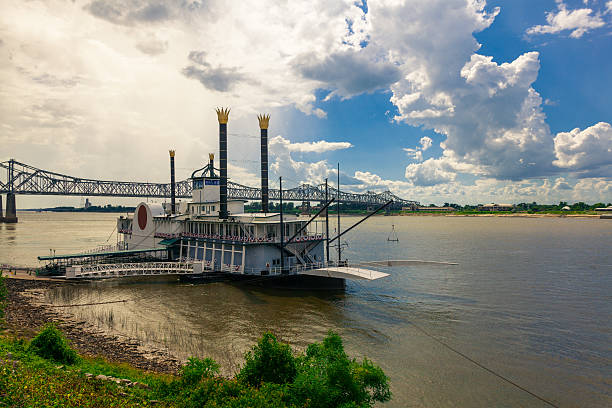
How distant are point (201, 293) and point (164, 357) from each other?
1424 cm

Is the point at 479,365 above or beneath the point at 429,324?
beneath

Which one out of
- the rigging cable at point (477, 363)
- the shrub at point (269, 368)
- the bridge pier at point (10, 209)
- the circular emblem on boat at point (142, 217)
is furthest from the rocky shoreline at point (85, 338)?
the bridge pier at point (10, 209)

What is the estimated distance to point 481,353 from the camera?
20953 mm

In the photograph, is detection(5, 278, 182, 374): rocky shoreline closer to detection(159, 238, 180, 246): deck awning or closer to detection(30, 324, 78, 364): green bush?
detection(30, 324, 78, 364): green bush

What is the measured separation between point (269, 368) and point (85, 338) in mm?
16072

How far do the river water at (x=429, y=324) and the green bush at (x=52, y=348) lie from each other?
19.8ft

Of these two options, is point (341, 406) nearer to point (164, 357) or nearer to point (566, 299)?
point (164, 357)

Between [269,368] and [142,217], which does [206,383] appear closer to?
[269,368]

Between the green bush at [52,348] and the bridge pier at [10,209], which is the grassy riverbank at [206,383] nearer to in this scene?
the green bush at [52,348]

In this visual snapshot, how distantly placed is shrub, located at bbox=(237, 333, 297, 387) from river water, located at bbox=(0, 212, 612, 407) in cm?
533

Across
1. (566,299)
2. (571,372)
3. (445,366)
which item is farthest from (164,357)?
(566,299)

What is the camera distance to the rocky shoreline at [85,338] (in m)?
18.8

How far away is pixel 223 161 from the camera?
140 feet

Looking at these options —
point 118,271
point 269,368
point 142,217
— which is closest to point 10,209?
point 142,217
